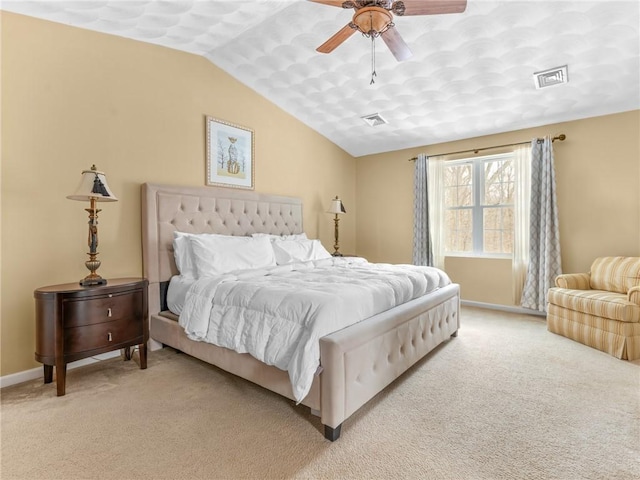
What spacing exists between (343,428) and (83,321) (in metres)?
1.96

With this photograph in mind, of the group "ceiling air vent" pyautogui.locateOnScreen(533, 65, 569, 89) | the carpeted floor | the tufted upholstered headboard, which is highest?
"ceiling air vent" pyautogui.locateOnScreen(533, 65, 569, 89)

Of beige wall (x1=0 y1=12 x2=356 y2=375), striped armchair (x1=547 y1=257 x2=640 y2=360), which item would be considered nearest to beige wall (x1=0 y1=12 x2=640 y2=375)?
beige wall (x1=0 y1=12 x2=356 y2=375)

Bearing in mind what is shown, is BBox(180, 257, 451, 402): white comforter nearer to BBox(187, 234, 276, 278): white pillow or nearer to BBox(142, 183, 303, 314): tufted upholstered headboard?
BBox(187, 234, 276, 278): white pillow

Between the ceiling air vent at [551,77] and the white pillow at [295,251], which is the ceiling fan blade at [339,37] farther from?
the ceiling air vent at [551,77]

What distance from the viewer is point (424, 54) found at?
3365 millimetres

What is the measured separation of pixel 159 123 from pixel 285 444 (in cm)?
312

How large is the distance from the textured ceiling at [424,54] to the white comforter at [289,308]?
2.26m

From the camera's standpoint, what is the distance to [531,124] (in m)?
4.34

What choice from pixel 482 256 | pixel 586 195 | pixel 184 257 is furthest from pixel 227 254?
pixel 586 195

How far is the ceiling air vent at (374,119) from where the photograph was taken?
463cm

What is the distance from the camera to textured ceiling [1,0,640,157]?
275 cm

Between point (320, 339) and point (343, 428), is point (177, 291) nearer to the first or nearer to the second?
point (320, 339)

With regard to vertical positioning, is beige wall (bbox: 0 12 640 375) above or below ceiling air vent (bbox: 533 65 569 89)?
below

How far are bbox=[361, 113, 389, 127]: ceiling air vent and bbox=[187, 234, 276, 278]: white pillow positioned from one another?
7.93 ft
